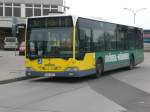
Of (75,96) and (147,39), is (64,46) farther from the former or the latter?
(147,39)

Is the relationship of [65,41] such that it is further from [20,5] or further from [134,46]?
[20,5]

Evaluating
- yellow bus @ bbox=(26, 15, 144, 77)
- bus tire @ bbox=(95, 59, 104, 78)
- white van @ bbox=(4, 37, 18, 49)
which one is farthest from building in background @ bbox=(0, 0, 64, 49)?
yellow bus @ bbox=(26, 15, 144, 77)

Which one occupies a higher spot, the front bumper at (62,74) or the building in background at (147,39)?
the building in background at (147,39)

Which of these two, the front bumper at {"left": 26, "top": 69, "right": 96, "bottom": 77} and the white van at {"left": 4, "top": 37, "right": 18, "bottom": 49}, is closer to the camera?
the front bumper at {"left": 26, "top": 69, "right": 96, "bottom": 77}

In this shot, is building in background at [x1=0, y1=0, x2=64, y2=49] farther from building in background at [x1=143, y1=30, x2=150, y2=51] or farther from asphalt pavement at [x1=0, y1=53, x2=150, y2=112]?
asphalt pavement at [x1=0, y1=53, x2=150, y2=112]

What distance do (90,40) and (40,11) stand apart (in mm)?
58054

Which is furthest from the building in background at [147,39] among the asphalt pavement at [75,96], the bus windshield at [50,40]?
the bus windshield at [50,40]

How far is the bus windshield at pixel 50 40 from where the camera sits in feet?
59.8

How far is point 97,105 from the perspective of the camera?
1214cm

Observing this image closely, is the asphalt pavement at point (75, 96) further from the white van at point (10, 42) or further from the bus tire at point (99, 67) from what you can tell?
the white van at point (10, 42)

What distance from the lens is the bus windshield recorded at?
18234mm

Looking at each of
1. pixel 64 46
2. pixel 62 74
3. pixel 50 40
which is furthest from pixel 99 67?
pixel 50 40

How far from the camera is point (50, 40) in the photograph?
18.6 m

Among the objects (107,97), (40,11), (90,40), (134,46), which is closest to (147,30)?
(40,11)
